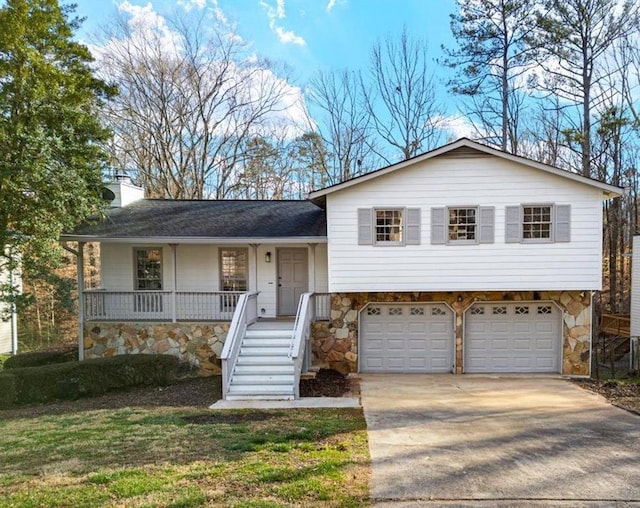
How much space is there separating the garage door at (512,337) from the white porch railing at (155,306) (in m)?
6.97

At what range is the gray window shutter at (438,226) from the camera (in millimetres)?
11172

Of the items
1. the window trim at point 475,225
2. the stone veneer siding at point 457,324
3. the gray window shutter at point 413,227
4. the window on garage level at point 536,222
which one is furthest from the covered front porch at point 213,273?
the window on garage level at point 536,222

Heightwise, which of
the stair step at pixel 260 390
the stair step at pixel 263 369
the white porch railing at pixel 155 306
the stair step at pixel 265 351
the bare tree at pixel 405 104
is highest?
the bare tree at pixel 405 104

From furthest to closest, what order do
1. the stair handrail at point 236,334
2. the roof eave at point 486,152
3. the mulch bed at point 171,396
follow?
the roof eave at point 486,152, the stair handrail at point 236,334, the mulch bed at point 171,396

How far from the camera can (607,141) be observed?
64.6ft

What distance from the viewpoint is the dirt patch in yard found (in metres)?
8.62

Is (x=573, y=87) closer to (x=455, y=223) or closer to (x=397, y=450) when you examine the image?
(x=455, y=223)

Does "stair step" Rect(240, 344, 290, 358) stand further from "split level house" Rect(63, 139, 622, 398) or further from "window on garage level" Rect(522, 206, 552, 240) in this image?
"window on garage level" Rect(522, 206, 552, 240)

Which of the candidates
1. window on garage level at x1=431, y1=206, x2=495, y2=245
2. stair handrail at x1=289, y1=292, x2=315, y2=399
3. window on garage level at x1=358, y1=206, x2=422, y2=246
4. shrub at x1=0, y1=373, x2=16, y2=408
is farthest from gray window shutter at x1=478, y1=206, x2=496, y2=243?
shrub at x1=0, y1=373, x2=16, y2=408

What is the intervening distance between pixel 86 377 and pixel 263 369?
4.25 meters

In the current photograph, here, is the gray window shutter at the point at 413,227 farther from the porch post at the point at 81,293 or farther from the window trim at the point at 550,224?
the porch post at the point at 81,293

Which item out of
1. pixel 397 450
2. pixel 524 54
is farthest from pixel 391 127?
pixel 397 450

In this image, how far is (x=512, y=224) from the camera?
11047 millimetres

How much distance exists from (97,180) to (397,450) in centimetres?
953
